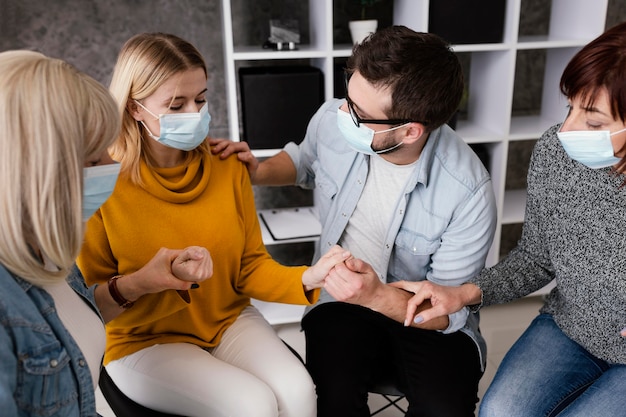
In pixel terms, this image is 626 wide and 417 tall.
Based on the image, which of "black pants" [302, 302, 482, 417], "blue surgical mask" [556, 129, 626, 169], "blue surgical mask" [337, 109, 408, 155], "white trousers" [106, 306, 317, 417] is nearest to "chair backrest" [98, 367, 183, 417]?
"white trousers" [106, 306, 317, 417]

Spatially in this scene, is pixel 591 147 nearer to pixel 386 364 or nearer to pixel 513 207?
pixel 386 364

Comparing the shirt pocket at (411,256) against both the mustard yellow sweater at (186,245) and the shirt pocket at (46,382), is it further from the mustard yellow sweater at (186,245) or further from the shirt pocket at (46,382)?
the shirt pocket at (46,382)

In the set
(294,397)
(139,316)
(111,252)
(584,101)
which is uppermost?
(584,101)

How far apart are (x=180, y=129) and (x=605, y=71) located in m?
0.90

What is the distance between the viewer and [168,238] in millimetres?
1422

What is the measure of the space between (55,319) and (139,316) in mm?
387

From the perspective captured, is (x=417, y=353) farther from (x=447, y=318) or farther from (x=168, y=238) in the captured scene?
(x=168, y=238)

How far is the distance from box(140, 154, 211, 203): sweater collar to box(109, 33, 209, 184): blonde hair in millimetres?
30

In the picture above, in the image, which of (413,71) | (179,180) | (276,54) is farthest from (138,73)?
(276,54)

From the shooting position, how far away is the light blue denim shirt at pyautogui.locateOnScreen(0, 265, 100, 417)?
91 centimetres

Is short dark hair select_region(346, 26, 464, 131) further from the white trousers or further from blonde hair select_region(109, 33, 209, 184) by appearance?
the white trousers

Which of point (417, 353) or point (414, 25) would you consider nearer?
point (417, 353)

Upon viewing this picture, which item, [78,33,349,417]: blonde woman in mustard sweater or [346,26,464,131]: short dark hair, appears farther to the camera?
[346,26,464,131]: short dark hair

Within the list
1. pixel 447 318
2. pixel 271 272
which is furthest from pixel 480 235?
pixel 271 272
